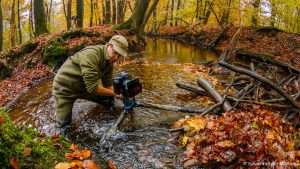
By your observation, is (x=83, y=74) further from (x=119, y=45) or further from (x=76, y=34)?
(x=76, y=34)

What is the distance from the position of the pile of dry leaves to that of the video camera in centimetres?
113

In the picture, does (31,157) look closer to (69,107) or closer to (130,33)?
(69,107)

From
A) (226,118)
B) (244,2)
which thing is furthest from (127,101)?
(244,2)

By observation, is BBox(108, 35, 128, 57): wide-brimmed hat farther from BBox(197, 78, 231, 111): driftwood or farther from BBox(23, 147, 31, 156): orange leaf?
BBox(23, 147, 31, 156): orange leaf

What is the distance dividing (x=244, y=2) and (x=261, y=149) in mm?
21548

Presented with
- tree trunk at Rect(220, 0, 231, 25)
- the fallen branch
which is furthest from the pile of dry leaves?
tree trunk at Rect(220, 0, 231, 25)

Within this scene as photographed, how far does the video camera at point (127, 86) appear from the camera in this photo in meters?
4.40

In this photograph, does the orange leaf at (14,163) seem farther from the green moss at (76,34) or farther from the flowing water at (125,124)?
the green moss at (76,34)

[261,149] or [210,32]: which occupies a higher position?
[210,32]

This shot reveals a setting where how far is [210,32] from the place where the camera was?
2130 cm

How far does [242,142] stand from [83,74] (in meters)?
2.72

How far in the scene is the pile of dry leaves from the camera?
Result: 3340 mm

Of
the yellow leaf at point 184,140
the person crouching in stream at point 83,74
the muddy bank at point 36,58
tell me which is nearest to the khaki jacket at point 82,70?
the person crouching in stream at point 83,74

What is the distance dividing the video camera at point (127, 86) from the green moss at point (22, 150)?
1.55 meters
